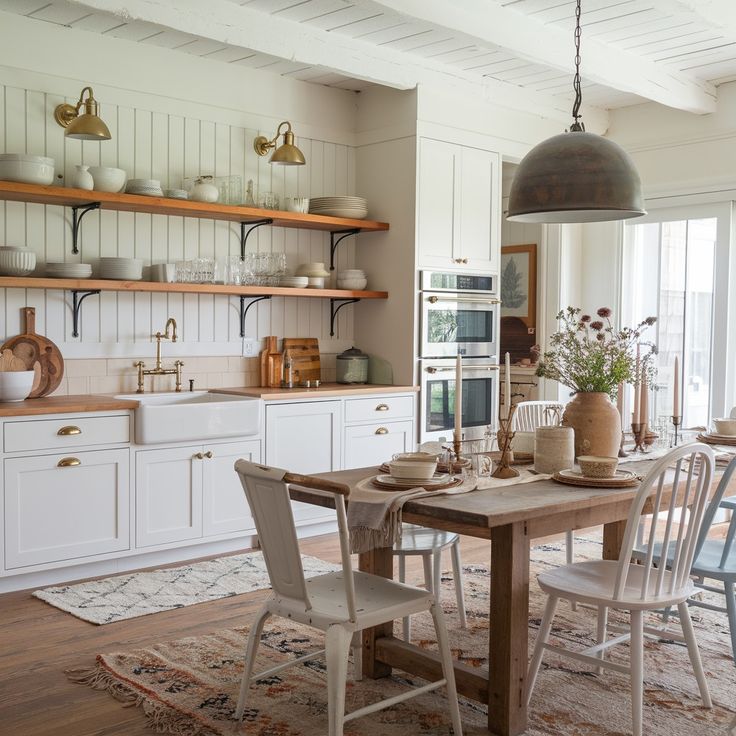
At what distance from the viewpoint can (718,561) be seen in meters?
3.05

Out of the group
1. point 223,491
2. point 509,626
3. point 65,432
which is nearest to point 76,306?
point 65,432

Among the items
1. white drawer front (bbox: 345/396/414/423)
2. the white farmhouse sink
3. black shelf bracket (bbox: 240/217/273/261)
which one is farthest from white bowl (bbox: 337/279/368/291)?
the white farmhouse sink

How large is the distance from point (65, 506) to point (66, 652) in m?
0.90

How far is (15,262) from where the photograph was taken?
421 centimetres

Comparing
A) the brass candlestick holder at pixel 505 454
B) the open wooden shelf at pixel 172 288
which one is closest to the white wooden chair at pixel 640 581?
the brass candlestick holder at pixel 505 454

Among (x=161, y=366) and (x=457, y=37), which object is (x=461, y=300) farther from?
(x=161, y=366)

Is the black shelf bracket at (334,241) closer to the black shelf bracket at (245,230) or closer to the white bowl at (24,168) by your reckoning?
the black shelf bracket at (245,230)

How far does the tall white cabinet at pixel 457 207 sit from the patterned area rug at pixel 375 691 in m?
Answer: 2.66

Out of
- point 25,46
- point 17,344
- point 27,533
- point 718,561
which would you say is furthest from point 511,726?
point 25,46

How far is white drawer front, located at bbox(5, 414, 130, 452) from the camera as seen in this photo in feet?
12.7

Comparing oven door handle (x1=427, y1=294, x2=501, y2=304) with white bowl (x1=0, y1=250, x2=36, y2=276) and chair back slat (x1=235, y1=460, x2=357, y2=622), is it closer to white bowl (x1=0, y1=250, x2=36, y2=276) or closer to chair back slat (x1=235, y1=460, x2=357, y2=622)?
white bowl (x1=0, y1=250, x2=36, y2=276)

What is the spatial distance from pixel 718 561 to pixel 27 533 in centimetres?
280

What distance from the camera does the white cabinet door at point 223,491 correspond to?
14.8ft

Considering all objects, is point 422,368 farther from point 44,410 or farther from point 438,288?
point 44,410
